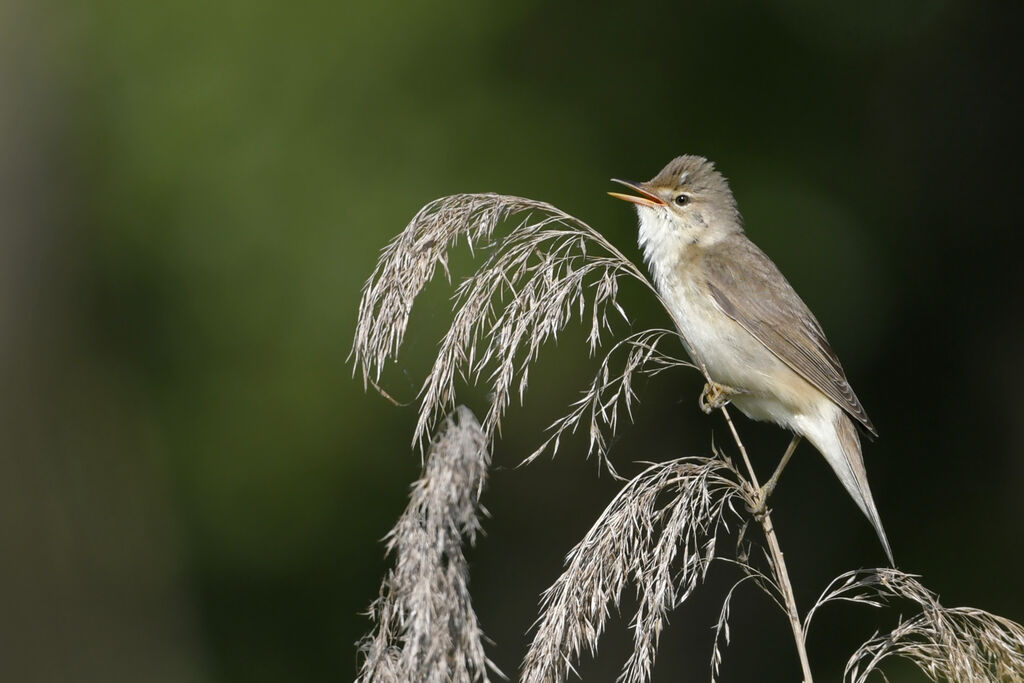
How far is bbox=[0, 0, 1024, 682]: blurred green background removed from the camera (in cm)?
623

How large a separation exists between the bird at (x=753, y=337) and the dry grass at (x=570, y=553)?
1.24 m

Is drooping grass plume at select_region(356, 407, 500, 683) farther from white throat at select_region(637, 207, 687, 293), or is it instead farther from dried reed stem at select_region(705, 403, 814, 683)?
white throat at select_region(637, 207, 687, 293)

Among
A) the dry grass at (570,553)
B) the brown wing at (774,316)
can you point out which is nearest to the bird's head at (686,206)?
the brown wing at (774,316)

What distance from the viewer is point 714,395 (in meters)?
3.53

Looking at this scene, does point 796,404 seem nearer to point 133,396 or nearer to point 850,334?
point 850,334

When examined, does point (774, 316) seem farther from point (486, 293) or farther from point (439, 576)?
point (439, 576)

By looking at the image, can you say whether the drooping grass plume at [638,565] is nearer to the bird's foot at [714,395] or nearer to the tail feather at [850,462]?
the bird's foot at [714,395]

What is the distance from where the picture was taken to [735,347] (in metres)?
3.77

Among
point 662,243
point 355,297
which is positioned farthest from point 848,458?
point 355,297

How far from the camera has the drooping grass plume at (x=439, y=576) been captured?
191cm

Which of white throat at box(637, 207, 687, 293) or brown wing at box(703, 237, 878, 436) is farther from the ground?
white throat at box(637, 207, 687, 293)

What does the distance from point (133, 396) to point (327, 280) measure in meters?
1.56

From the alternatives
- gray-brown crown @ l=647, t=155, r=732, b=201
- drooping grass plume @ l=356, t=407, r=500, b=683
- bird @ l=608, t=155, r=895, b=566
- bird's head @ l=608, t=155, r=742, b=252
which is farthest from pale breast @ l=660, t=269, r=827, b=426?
drooping grass plume @ l=356, t=407, r=500, b=683

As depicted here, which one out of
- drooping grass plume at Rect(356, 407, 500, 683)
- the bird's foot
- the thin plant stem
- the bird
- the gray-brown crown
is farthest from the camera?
the gray-brown crown
